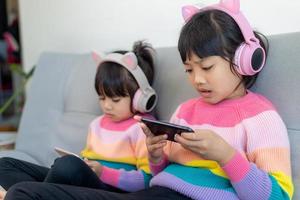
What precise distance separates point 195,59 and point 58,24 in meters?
1.43

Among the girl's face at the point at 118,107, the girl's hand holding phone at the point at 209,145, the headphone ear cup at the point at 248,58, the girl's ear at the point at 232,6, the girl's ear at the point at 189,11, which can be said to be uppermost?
the girl's ear at the point at 232,6

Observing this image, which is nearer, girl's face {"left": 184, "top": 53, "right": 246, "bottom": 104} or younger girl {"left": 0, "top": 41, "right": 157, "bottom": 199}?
girl's face {"left": 184, "top": 53, "right": 246, "bottom": 104}

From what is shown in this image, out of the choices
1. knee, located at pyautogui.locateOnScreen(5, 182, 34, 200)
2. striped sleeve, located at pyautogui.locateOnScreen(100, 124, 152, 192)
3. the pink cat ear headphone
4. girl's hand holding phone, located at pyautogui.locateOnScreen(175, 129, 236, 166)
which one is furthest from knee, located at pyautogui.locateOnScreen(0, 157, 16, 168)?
the pink cat ear headphone

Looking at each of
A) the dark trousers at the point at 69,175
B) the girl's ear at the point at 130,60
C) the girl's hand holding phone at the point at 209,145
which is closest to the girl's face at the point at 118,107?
the girl's ear at the point at 130,60

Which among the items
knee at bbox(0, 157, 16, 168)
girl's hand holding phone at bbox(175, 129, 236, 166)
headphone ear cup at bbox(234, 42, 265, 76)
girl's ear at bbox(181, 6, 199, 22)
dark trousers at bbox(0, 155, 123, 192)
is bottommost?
knee at bbox(0, 157, 16, 168)

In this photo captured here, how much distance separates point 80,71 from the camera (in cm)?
164

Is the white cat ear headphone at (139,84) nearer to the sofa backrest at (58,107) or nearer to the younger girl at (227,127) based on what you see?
the younger girl at (227,127)

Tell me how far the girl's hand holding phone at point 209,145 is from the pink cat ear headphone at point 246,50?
Answer: 20 centimetres

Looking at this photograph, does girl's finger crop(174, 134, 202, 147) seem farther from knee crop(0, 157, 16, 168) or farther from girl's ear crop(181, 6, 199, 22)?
knee crop(0, 157, 16, 168)

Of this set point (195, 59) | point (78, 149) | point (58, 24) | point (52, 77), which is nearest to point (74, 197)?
point (195, 59)

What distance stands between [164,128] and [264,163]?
0.24 meters

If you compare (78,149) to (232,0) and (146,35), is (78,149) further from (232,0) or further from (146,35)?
(232,0)

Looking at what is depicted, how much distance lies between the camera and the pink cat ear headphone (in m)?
0.90

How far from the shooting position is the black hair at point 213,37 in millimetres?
922
